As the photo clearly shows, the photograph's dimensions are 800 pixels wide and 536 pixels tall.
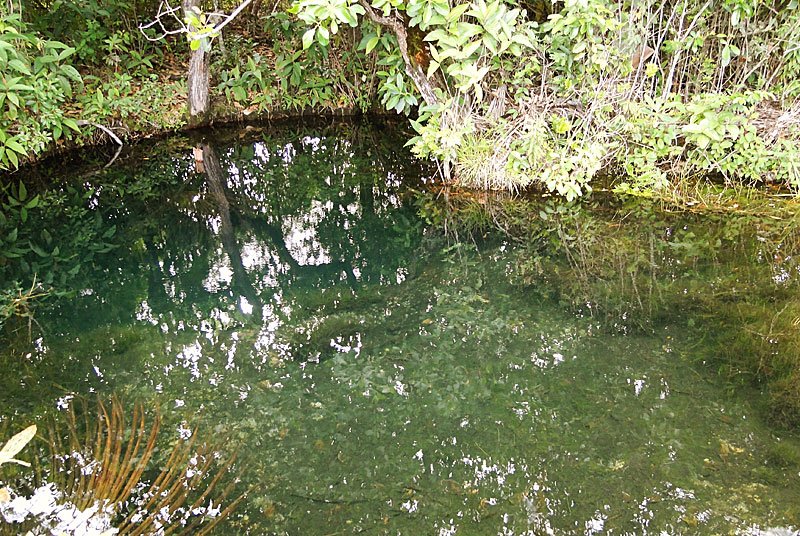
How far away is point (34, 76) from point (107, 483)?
5.43m

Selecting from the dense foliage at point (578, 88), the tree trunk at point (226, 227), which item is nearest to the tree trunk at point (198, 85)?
the tree trunk at point (226, 227)

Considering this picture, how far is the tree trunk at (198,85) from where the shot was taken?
25.5ft

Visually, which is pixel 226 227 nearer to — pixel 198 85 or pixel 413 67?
pixel 413 67

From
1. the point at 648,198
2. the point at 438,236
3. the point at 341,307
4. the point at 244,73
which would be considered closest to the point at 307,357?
the point at 341,307

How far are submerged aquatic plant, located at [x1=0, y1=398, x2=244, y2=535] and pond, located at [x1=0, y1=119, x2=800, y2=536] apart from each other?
0.10 metres

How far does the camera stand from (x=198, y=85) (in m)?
8.12

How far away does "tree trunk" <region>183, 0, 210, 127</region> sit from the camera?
7762 mm

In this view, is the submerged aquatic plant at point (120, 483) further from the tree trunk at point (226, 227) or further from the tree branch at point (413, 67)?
the tree branch at point (413, 67)

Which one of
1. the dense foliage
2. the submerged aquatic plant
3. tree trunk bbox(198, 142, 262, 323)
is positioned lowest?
the submerged aquatic plant

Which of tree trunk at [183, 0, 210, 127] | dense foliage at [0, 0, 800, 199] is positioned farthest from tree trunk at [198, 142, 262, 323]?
dense foliage at [0, 0, 800, 199]

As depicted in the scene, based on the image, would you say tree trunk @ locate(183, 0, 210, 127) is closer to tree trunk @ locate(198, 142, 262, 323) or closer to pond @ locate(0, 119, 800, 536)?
tree trunk @ locate(198, 142, 262, 323)

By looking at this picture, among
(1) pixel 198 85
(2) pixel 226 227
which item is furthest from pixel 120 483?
(1) pixel 198 85

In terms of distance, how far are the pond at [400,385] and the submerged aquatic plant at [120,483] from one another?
103mm

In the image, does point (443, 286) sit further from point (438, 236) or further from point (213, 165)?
point (213, 165)
